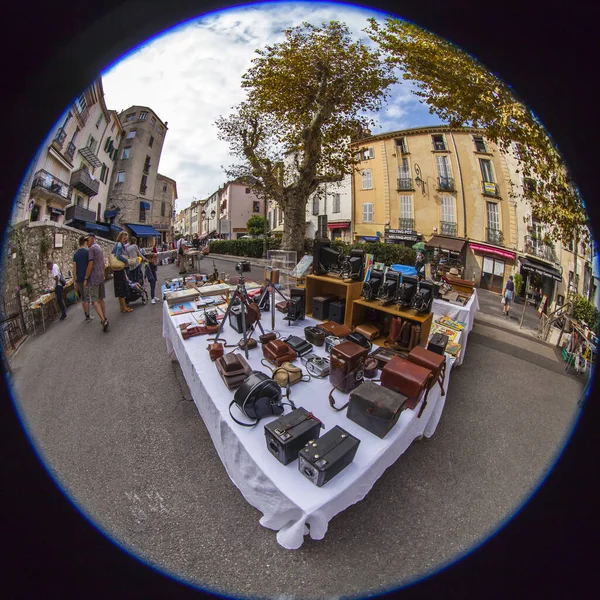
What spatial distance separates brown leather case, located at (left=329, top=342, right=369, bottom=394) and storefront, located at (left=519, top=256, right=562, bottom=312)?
155cm

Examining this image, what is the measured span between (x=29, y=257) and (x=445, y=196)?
3579 millimetres

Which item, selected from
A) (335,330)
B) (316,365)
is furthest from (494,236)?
(316,365)

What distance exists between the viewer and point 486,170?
80.7 inches

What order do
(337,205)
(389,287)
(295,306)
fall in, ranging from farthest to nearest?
(337,205) < (295,306) < (389,287)

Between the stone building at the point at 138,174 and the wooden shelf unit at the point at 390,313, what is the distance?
285cm

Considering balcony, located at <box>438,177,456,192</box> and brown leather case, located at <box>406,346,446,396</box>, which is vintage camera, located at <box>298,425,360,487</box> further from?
balcony, located at <box>438,177,456,192</box>

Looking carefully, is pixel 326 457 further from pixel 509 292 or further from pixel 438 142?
pixel 438 142

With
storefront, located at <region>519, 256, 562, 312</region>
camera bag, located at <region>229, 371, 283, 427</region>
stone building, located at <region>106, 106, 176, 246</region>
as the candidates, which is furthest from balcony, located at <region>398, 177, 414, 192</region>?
camera bag, located at <region>229, 371, 283, 427</region>

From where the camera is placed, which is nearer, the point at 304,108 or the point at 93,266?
the point at 93,266

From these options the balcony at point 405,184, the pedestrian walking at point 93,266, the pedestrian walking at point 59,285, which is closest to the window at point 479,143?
the balcony at point 405,184

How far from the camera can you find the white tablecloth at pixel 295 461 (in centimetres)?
124

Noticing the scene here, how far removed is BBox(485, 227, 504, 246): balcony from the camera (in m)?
2.22

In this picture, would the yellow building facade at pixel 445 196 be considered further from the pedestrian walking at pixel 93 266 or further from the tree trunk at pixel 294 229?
the tree trunk at pixel 294 229

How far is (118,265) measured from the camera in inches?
177
